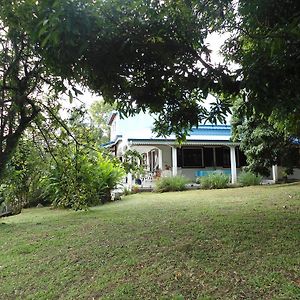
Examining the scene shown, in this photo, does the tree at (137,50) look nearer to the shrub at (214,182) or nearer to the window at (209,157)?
the shrub at (214,182)

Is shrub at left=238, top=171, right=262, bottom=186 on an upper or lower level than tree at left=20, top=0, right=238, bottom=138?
lower

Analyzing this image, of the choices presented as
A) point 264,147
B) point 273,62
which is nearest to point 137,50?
point 273,62

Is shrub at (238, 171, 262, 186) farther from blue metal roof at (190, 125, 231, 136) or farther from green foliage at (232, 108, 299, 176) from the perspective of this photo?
blue metal roof at (190, 125, 231, 136)

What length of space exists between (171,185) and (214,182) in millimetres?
2268

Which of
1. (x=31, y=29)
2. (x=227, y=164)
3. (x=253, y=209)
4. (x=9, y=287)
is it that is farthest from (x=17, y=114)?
(x=227, y=164)

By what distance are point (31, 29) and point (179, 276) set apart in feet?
11.7

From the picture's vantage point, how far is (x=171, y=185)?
18328mm

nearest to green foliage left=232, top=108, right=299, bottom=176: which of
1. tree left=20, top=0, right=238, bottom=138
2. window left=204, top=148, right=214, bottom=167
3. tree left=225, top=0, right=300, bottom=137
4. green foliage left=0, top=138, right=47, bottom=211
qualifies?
window left=204, top=148, right=214, bottom=167

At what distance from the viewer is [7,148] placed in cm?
502

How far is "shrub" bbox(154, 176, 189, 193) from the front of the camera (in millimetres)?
18297

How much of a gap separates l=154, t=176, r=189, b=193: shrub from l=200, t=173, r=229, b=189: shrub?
1.03 meters

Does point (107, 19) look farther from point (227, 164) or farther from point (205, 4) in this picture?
point (227, 164)

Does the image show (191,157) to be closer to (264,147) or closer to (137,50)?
(264,147)

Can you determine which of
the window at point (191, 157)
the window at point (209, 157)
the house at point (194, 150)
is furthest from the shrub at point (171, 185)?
the window at point (209, 157)
